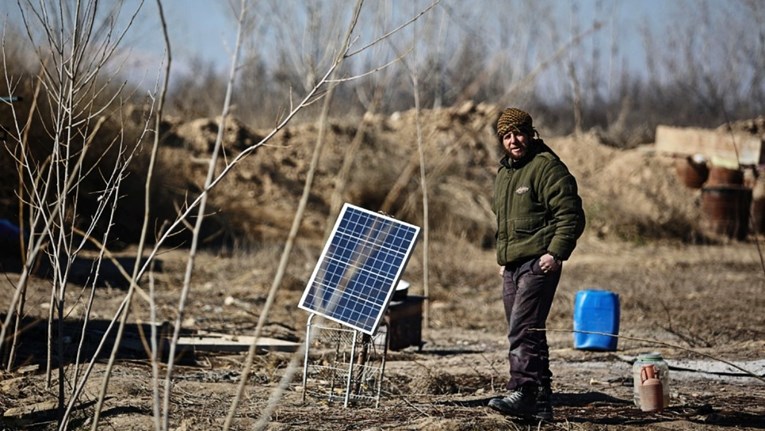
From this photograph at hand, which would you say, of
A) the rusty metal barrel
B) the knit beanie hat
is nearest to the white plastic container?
the knit beanie hat

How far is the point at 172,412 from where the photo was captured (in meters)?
5.81

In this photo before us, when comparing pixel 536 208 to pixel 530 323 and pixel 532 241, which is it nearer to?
pixel 532 241

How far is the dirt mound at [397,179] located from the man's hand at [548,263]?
12457mm

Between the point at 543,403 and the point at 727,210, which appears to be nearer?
the point at 543,403

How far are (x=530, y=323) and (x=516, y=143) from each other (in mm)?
994

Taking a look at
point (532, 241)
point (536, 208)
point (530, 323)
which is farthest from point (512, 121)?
point (530, 323)

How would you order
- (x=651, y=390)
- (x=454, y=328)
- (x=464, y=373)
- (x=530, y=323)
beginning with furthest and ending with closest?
(x=454, y=328) → (x=464, y=373) → (x=651, y=390) → (x=530, y=323)

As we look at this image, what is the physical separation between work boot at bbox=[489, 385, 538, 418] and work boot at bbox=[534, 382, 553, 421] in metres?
0.02

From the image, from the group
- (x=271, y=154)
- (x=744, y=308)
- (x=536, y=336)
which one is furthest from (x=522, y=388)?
(x=271, y=154)

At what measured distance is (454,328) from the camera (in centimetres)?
1080

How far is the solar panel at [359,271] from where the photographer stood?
19.2ft

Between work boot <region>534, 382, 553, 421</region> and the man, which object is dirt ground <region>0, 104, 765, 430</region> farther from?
the man

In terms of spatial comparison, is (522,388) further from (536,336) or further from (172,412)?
(172,412)

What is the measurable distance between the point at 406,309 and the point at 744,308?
4.77 m
